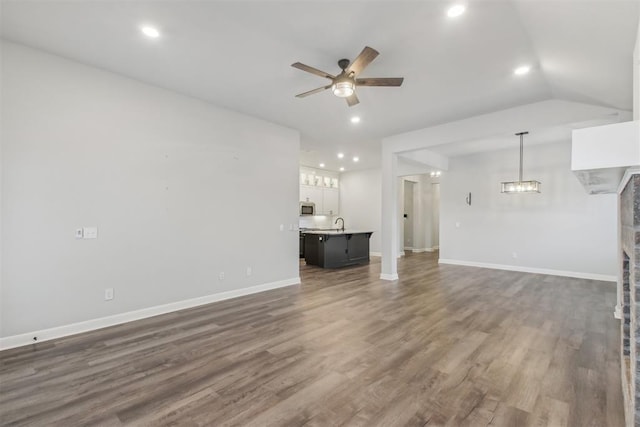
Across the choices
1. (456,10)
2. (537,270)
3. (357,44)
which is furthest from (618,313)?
(357,44)

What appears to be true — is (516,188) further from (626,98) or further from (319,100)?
(319,100)

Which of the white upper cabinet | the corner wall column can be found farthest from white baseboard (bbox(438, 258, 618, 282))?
the white upper cabinet

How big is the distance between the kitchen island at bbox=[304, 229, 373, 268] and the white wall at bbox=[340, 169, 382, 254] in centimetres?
177

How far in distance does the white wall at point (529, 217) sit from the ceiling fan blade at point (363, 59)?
19.9 ft

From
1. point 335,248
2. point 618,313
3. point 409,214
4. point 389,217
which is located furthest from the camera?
point 409,214

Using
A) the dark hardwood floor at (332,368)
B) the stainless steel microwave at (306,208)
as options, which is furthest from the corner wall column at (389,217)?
the stainless steel microwave at (306,208)

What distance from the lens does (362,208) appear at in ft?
33.7

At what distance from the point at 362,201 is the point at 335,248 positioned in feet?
10.6

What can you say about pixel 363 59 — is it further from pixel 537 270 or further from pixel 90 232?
pixel 537 270

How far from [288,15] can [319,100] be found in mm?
1783

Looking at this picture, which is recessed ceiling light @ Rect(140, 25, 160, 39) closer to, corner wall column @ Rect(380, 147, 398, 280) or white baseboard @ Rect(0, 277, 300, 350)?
white baseboard @ Rect(0, 277, 300, 350)

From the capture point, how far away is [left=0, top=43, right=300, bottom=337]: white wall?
116 inches

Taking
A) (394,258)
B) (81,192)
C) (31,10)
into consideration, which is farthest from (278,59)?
(394,258)

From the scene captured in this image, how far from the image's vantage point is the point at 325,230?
8672mm
